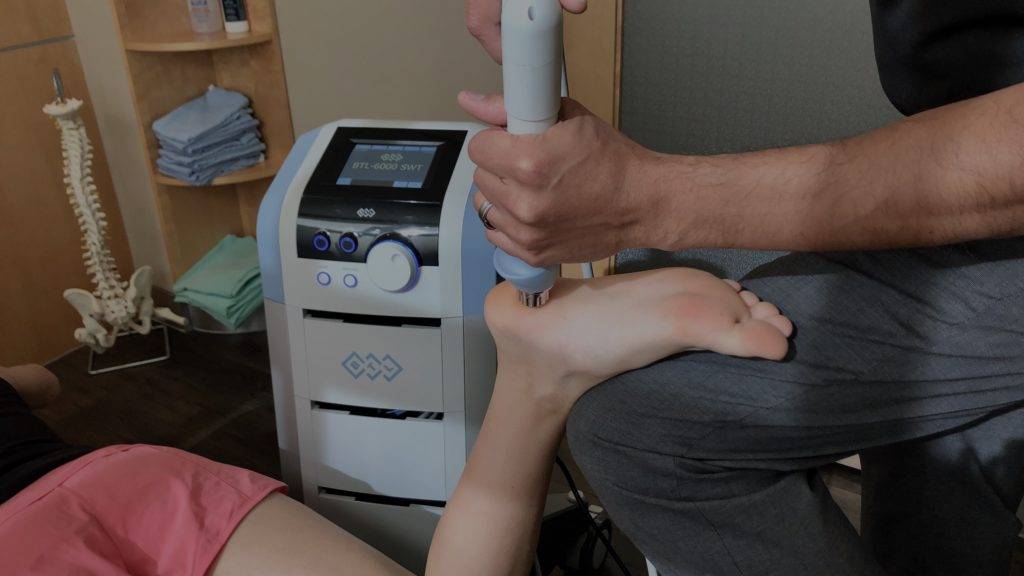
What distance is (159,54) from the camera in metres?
2.16

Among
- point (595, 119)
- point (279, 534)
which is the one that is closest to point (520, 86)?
point (595, 119)

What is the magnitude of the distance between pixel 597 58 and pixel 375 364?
0.82 metres

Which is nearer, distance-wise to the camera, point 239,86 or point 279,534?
point 279,534

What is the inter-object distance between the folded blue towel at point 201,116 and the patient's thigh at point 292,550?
→ 124 centimetres

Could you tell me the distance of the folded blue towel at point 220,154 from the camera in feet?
6.99

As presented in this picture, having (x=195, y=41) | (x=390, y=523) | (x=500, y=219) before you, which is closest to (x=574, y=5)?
(x=500, y=219)

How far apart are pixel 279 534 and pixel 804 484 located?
0.70m

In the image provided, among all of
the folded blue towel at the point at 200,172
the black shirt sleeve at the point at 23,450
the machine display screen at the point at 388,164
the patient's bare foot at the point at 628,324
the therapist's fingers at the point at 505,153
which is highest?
the therapist's fingers at the point at 505,153

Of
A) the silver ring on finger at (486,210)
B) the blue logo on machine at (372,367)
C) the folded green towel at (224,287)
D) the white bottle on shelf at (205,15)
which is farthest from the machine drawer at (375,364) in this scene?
the white bottle on shelf at (205,15)

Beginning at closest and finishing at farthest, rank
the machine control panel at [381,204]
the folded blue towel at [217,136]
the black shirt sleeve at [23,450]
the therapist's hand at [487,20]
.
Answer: the therapist's hand at [487,20], the black shirt sleeve at [23,450], the machine control panel at [381,204], the folded blue towel at [217,136]

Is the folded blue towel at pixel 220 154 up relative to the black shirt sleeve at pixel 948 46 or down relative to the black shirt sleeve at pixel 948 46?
down

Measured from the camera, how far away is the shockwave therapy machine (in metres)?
1.22

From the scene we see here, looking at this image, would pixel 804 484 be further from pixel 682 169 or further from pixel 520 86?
pixel 520 86

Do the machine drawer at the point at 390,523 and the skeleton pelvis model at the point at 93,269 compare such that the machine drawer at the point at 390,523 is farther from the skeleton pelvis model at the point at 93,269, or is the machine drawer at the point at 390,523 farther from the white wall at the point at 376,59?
the white wall at the point at 376,59
